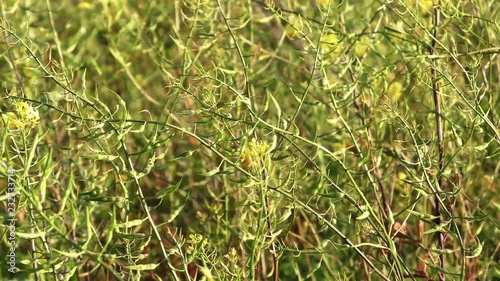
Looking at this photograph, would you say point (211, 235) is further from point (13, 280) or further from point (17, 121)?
point (17, 121)

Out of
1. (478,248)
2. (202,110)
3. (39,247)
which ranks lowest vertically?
(39,247)

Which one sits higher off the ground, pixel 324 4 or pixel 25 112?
pixel 25 112

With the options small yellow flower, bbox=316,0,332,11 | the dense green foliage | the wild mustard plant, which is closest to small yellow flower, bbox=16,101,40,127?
the dense green foliage

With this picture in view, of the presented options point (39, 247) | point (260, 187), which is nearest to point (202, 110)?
point (260, 187)

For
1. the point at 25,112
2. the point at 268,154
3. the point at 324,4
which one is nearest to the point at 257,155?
the point at 268,154

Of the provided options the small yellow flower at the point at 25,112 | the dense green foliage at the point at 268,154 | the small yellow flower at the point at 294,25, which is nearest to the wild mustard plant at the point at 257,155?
the dense green foliage at the point at 268,154

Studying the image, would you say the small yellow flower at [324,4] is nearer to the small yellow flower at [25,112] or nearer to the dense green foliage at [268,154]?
the dense green foliage at [268,154]

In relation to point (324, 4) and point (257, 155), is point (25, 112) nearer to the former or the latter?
point (257, 155)

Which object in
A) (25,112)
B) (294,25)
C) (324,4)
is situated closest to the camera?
(25,112)

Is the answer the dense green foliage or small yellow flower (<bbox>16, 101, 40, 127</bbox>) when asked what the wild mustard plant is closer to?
the dense green foliage
